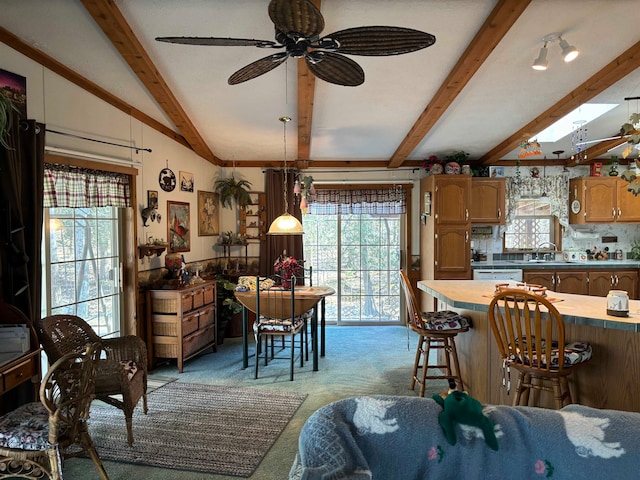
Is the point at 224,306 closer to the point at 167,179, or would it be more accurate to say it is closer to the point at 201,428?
the point at 167,179

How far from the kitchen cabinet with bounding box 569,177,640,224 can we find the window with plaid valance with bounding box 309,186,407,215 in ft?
7.51

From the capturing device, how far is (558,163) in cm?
566

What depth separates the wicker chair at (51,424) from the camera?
1.89m

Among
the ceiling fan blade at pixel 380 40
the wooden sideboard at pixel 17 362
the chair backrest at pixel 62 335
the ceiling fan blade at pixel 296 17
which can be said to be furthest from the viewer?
the chair backrest at pixel 62 335

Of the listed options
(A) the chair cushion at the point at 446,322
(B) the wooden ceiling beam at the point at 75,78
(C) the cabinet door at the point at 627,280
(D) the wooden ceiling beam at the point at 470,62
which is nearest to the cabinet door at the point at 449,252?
(D) the wooden ceiling beam at the point at 470,62

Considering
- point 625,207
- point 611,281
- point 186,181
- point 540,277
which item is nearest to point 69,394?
point 186,181

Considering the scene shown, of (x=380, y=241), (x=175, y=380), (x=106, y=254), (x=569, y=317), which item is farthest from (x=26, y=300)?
(x=380, y=241)

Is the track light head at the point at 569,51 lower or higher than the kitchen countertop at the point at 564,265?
higher

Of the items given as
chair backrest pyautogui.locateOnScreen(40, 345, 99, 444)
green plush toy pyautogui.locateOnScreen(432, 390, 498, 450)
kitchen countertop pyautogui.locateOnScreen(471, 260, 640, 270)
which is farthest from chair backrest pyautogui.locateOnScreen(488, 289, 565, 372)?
kitchen countertop pyautogui.locateOnScreen(471, 260, 640, 270)

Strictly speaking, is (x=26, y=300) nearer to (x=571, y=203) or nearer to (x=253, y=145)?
(x=253, y=145)

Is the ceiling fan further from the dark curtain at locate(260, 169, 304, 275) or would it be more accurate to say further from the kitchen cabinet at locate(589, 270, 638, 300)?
the kitchen cabinet at locate(589, 270, 638, 300)

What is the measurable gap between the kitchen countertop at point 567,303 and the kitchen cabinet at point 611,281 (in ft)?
8.33

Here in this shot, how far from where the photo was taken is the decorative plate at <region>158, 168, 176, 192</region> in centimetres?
432

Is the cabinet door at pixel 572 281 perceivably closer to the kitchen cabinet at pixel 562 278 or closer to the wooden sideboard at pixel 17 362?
the kitchen cabinet at pixel 562 278
